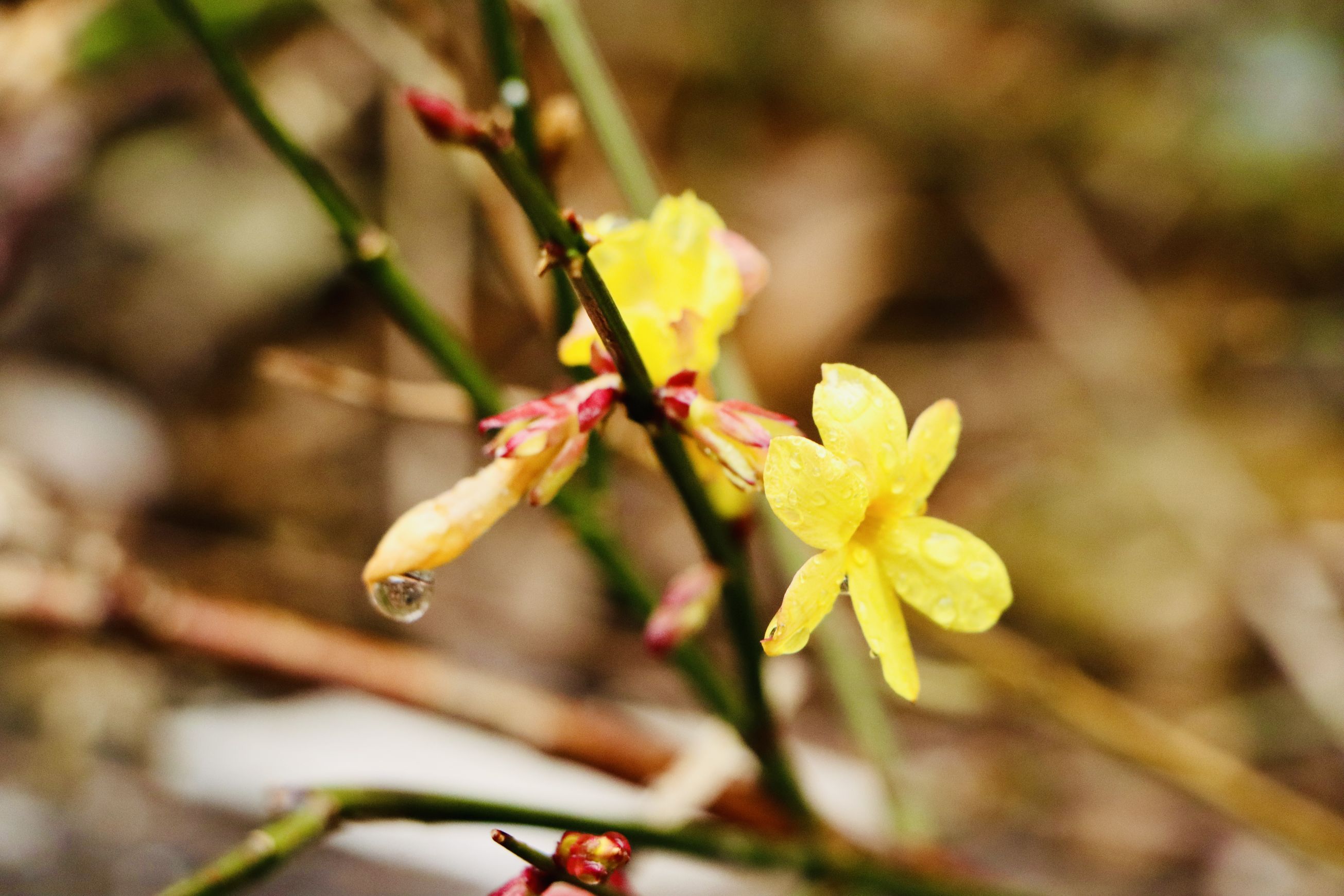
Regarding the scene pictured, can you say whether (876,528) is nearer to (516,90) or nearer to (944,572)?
(944,572)

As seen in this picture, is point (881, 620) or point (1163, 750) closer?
point (881, 620)

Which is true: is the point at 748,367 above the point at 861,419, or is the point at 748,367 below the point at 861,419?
above

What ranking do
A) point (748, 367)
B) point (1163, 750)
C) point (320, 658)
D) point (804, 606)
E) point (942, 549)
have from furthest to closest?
point (748, 367) → point (1163, 750) → point (320, 658) → point (942, 549) → point (804, 606)

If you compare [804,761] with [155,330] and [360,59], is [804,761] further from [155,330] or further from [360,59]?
[360,59]

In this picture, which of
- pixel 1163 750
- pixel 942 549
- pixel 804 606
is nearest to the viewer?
pixel 804 606

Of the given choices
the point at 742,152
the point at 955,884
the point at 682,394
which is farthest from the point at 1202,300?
the point at 682,394

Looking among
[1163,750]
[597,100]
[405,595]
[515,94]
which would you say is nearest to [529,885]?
[405,595]

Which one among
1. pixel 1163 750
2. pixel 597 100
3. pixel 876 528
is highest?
pixel 597 100

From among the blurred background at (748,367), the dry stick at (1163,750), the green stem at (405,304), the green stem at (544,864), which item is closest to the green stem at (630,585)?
the green stem at (405,304)
